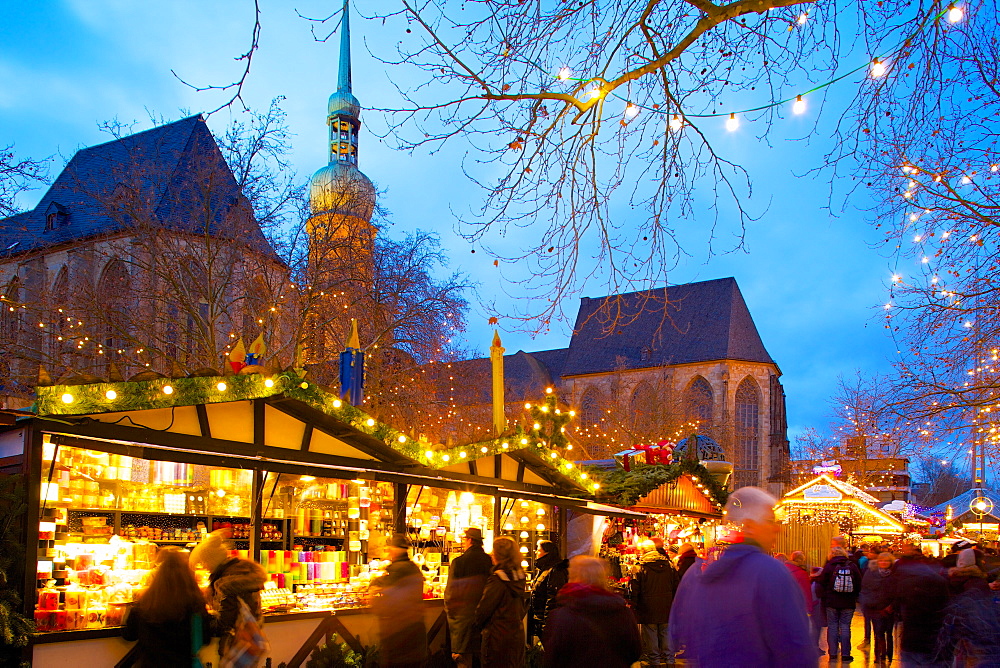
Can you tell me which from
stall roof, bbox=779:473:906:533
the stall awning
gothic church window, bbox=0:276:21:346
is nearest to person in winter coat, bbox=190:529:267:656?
the stall awning

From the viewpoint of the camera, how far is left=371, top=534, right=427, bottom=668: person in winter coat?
5.97 meters

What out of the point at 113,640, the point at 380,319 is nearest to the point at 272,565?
the point at 113,640

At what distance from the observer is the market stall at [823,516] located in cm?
2103

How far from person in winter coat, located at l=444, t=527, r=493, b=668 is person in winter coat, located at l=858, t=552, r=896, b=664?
4.12 m

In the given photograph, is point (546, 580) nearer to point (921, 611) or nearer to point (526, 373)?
point (921, 611)

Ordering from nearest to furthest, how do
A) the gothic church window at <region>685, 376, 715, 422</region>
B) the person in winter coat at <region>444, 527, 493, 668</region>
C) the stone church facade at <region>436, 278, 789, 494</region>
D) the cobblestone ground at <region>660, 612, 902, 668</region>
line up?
the person in winter coat at <region>444, 527, 493, 668</region> < the cobblestone ground at <region>660, 612, 902, 668</region> < the gothic church window at <region>685, 376, 715, 422</region> < the stone church facade at <region>436, 278, 789, 494</region>

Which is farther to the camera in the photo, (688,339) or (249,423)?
(688,339)

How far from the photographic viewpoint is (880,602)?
9.56 m

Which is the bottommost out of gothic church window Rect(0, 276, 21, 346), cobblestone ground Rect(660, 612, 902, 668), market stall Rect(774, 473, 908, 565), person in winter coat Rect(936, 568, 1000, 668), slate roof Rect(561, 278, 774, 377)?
cobblestone ground Rect(660, 612, 902, 668)

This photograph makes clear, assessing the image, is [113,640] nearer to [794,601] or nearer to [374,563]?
[374,563]

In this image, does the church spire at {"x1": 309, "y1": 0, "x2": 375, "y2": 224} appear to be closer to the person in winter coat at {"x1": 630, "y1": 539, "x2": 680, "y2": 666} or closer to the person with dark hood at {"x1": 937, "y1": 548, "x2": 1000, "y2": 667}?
the person in winter coat at {"x1": 630, "y1": 539, "x2": 680, "y2": 666}

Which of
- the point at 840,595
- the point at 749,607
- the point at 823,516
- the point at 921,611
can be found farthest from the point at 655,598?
the point at 823,516

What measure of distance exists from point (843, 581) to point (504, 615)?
5524mm

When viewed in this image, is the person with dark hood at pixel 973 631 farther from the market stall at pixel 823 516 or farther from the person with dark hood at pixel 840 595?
the market stall at pixel 823 516
